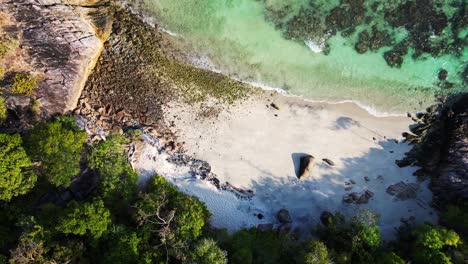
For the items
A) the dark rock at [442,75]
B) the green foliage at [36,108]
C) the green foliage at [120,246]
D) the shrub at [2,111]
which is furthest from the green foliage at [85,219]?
the dark rock at [442,75]

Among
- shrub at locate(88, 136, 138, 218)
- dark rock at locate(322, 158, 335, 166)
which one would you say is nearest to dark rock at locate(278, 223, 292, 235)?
dark rock at locate(322, 158, 335, 166)

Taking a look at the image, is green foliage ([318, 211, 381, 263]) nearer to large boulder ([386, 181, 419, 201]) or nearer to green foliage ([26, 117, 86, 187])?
large boulder ([386, 181, 419, 201])

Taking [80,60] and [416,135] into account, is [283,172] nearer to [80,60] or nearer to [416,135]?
[416,135]

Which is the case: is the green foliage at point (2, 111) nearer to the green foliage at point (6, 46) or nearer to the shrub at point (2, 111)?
the shrub at point (2, 111)

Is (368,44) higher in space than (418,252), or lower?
higher

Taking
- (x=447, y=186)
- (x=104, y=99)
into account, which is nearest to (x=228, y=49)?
(x=104, y=99)
